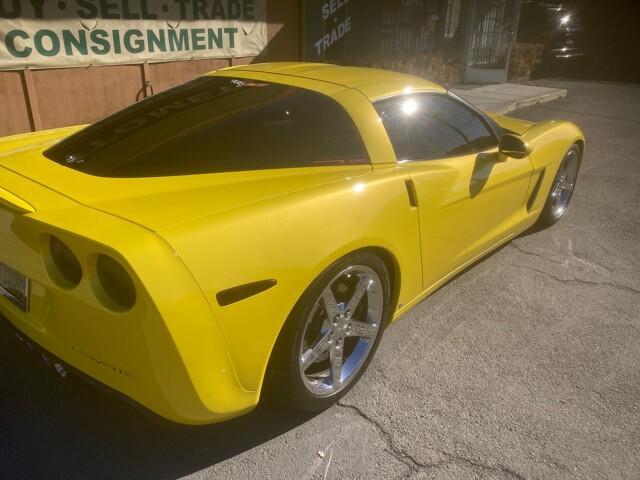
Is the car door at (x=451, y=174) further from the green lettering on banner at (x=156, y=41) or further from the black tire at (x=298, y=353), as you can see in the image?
the green lettering on banner at (x=156, y=41)

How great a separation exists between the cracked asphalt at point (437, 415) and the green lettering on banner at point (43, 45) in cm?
486

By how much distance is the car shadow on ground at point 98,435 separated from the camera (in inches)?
83.4

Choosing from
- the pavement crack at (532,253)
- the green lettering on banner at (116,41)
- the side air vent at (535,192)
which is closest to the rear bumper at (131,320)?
the side air vent at (535,192)

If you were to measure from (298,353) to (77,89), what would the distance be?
6.29 meters

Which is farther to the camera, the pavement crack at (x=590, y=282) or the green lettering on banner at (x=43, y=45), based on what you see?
the green lettering on banner at (x=43, y=45)

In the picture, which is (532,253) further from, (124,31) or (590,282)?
(124,31)

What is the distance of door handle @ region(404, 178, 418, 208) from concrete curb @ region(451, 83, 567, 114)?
777 centimetres

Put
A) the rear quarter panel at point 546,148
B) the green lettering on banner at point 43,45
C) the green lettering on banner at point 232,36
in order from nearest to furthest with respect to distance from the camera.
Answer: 1. the rear quarter panel at point 546,148
2. the green lettering on banner at point 43,45
3. the green lettering on banner at point 232,36

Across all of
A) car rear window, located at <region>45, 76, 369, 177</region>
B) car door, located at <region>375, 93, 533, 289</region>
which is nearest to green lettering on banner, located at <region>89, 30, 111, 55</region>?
car rear window, located at <region>45, 76, 369, 177</region>

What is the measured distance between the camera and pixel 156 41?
7.61m

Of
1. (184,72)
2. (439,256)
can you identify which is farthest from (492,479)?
(184,72)

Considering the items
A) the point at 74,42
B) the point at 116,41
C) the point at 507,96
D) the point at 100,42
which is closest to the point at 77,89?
the point at 74,42

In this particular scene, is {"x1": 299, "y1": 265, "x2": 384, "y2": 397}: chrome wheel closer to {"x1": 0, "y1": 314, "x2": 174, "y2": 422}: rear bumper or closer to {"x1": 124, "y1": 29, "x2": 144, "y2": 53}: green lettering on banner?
{"x1": 0, "y1": 314, "x2": 174, "y2": 422}: rear bumper

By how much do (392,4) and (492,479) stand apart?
1155cm
